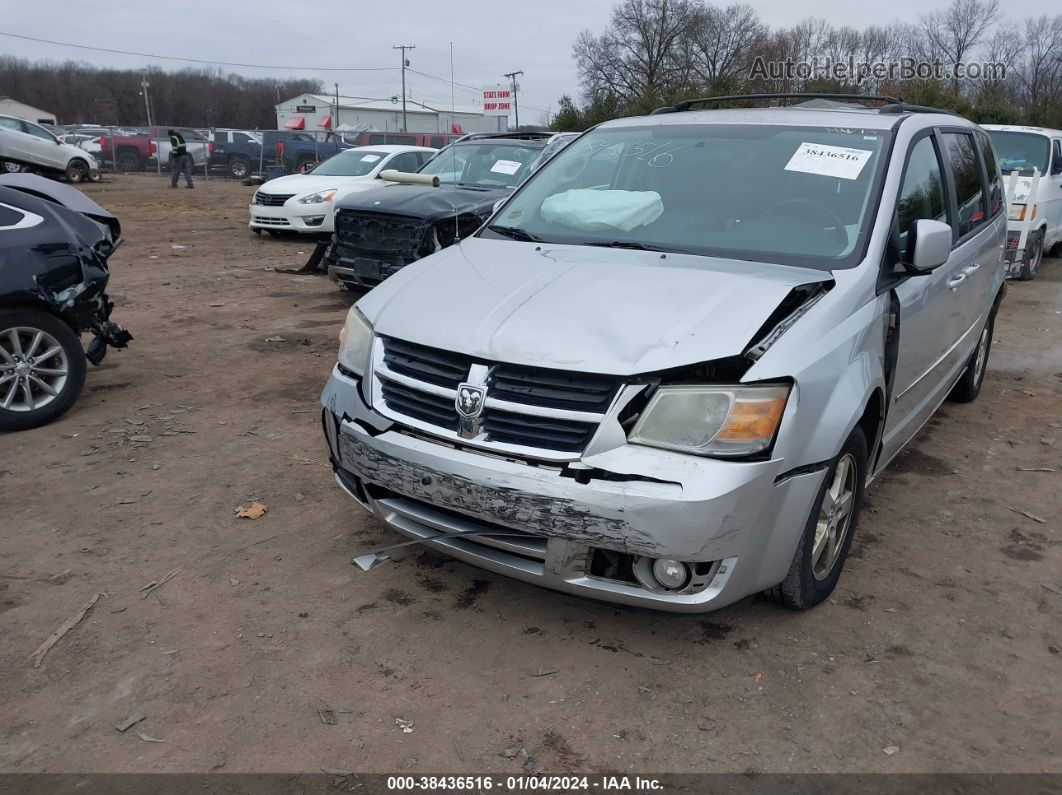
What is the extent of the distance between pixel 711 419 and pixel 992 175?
3928mm

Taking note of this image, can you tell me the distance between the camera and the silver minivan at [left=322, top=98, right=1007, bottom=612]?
271 cm

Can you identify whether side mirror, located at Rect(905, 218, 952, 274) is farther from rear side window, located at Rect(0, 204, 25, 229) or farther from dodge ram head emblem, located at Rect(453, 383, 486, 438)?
rear side window, located at Rect(0, 204, 25, 229)

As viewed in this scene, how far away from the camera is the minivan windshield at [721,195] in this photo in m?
3.54

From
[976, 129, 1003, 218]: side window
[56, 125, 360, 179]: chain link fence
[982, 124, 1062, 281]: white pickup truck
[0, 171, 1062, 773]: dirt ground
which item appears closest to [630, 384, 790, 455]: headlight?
[0, 171, 1062, 773]: dirt ground

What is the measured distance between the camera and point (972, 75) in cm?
3869

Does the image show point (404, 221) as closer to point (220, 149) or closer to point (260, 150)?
point (260, 150)

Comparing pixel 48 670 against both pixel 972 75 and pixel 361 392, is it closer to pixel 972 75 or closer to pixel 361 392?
pixel 361 392

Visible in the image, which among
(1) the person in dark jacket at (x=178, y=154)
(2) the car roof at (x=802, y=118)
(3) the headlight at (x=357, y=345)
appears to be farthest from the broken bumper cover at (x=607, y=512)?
(1) the person in dark jacket at (x=178, y=154)

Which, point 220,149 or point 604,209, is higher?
point 220,149

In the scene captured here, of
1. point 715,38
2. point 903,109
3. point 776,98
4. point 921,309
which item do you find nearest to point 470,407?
point 921,309

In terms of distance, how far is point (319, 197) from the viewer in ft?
Result: 43.7

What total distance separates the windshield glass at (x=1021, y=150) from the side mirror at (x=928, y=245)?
31.1 ft

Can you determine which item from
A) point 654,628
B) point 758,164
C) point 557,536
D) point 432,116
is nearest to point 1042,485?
point 758,164

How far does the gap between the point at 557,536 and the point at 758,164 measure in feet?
6.83
